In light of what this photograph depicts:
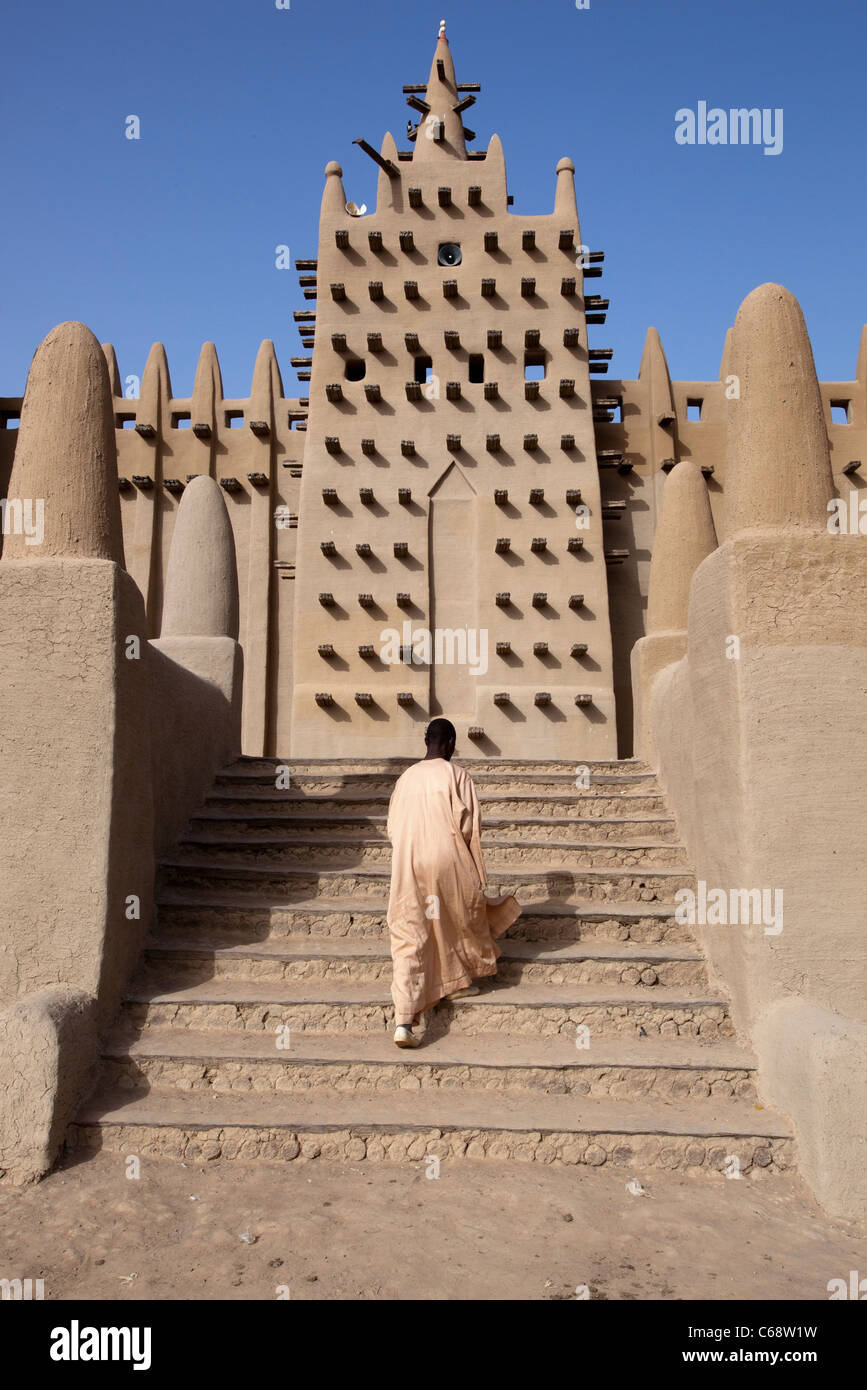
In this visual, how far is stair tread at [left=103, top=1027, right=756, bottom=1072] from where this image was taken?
14.4 feet

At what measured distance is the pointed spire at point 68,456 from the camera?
197 inches

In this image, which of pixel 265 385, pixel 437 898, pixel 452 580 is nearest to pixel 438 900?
pixel 437 898

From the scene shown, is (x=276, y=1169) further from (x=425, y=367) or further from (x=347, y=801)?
(x=425, y=367)

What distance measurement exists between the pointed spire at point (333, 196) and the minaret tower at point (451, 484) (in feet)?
0.09

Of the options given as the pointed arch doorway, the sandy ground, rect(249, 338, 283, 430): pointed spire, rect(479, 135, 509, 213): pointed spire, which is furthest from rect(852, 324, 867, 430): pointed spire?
the sandy ground

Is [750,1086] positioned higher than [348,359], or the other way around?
[348,359]

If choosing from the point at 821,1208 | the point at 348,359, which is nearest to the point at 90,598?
the point at 821,1208

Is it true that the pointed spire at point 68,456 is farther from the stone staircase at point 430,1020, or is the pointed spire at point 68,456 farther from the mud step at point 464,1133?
the mud step at point 464,1133

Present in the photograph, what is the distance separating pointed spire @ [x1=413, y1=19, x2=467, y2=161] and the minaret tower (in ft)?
4.60

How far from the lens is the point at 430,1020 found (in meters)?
4.82

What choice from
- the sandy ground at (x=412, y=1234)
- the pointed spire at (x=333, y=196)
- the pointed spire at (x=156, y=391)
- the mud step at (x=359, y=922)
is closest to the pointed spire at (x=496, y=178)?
the pointed spire at (x=333, y=196)

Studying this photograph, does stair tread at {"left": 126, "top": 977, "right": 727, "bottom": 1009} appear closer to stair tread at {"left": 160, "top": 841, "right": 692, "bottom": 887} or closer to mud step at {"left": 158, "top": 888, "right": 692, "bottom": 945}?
mud step at {"left": 158, "top": 888, "right": 692, "bottom": 945}

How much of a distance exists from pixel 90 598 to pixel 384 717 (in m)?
6.55

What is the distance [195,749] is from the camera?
6.79m
